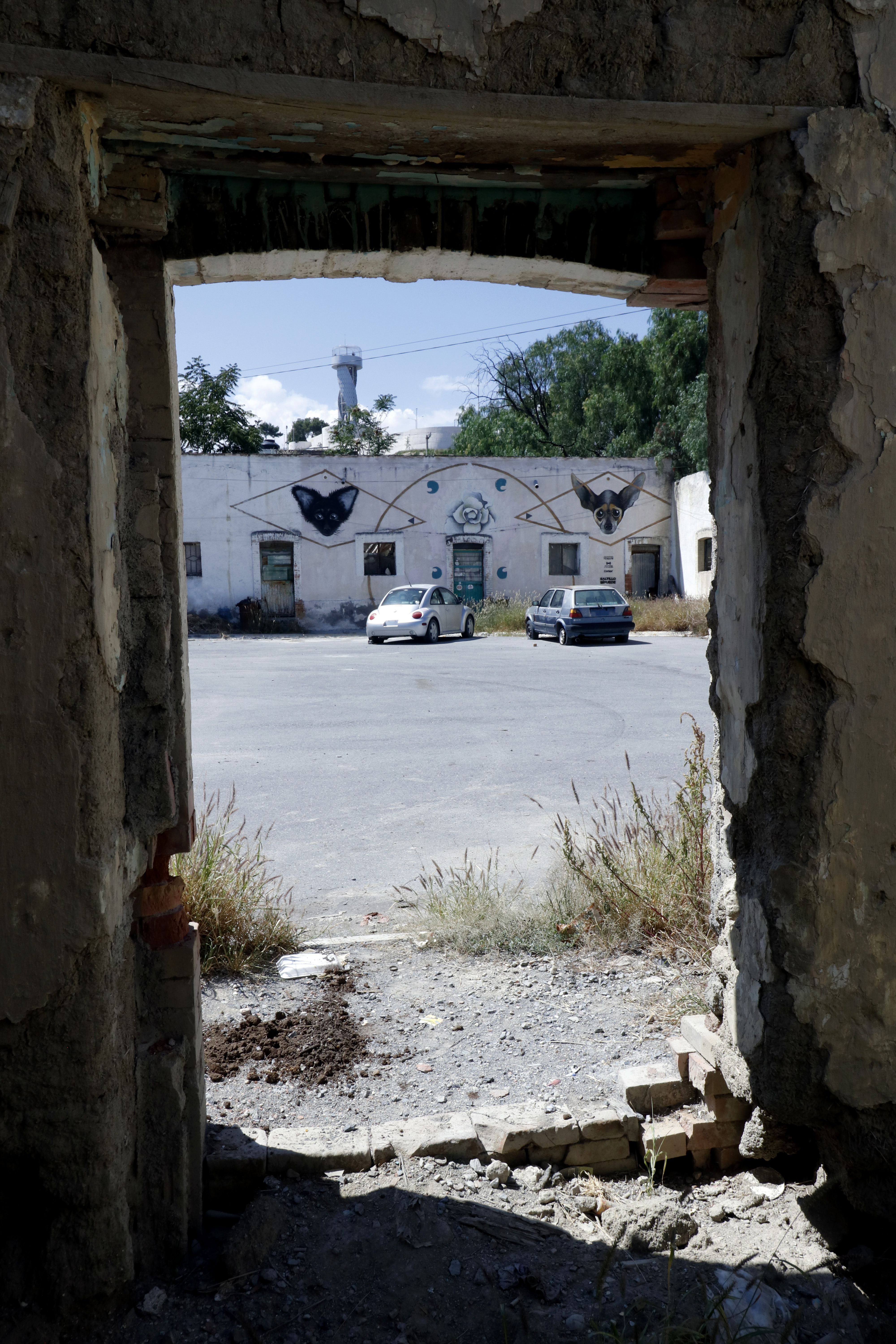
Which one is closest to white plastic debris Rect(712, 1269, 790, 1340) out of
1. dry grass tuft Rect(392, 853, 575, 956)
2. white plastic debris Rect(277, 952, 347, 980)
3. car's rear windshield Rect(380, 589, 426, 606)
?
dry grass tuft Rect(392, 853, 575, 956)

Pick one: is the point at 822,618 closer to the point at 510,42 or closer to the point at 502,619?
the point at 510,42

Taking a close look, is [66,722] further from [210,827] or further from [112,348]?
[210,827]

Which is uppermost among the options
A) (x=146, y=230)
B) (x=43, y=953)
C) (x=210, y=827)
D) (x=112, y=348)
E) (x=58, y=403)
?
(x=146, y=230)

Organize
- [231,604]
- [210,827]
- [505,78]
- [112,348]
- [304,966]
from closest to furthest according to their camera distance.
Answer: [505,78] → [112,348] → [304,966] → [210,827] → [231,604]

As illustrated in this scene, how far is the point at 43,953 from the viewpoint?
2014mm

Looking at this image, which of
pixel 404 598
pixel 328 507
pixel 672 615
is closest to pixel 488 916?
pixel 404 598

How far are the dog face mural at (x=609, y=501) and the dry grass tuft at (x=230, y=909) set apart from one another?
2170 cm

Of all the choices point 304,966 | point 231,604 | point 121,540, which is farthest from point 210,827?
point 231,604

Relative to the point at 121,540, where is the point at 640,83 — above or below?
above

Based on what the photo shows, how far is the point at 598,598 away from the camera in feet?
65.8

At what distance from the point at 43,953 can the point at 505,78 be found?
215 cm

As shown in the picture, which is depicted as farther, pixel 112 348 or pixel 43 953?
pixel 112 348

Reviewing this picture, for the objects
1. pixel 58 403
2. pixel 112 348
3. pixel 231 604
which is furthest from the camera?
pixel 231 604

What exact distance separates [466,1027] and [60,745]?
7.59 feet
